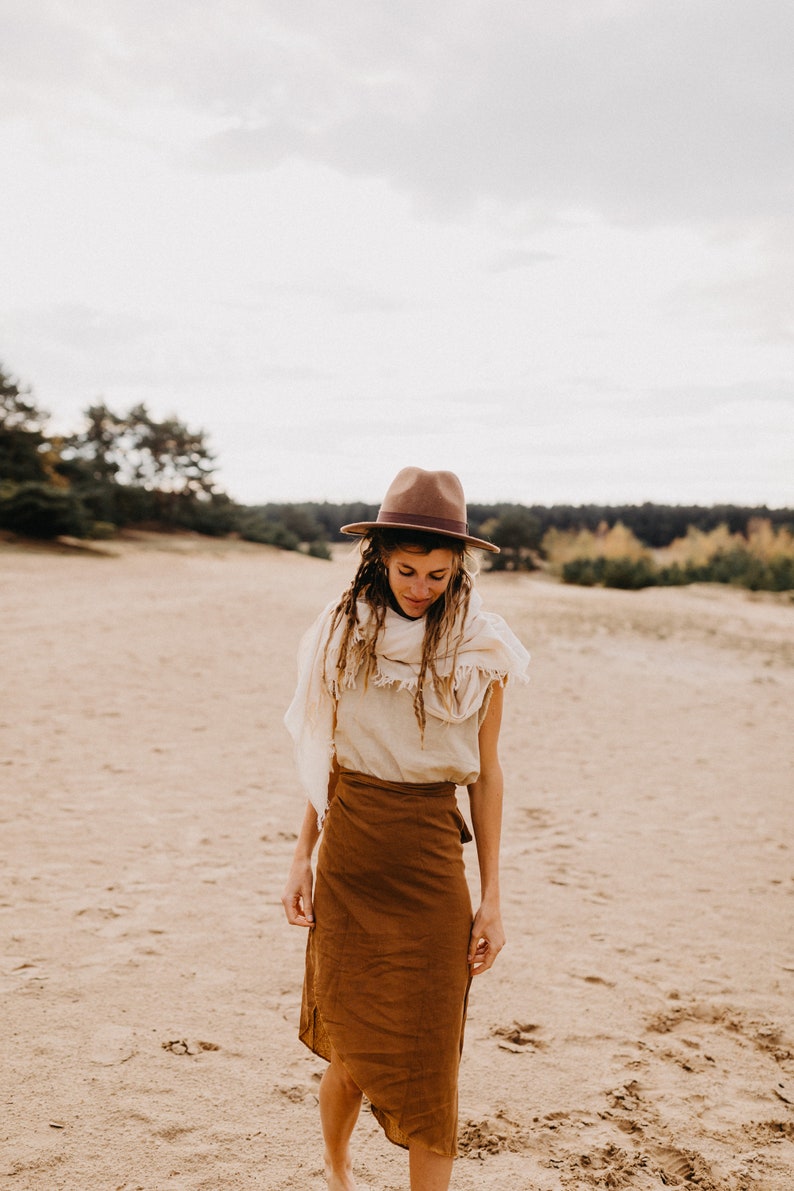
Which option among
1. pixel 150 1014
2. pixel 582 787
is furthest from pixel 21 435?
pixel 150 1014

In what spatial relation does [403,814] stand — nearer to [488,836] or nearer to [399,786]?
[399,786]

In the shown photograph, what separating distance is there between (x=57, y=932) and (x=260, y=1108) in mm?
1561

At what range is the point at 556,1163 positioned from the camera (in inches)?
101

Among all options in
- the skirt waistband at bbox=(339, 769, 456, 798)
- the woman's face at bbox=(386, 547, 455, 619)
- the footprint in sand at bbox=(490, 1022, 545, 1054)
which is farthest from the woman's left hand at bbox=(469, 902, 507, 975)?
the footprint in sand at bbox=(490, 1022, 545, 1054)

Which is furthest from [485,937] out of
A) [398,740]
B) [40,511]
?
[40,511]

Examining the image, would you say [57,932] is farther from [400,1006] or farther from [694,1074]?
[694,1074]

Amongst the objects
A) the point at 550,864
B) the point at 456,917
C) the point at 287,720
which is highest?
the point at 287,720

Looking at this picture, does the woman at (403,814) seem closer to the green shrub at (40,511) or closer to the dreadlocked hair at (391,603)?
the dreadlocked hair at (391,603)

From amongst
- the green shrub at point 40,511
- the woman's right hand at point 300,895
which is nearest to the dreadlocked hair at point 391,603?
the woman's right hand at point 300,895

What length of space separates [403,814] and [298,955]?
227cm

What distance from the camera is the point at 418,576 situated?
2.09 meters

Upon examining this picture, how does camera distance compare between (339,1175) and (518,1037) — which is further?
(518,1037)

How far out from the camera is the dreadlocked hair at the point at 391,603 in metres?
2.07

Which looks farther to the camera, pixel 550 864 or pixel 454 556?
pixel 550 864
